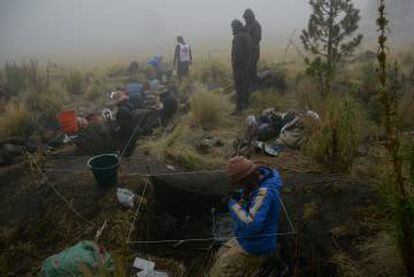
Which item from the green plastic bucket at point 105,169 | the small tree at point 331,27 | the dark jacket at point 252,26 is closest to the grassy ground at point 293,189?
the green plastic bucket at point 105,169

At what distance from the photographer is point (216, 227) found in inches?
210

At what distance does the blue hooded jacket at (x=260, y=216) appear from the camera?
3637 millimetres

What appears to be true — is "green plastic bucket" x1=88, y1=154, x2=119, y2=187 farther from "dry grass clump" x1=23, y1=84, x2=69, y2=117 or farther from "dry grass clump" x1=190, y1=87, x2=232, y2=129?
"dry grass clump" x1=23, y1=84, x2=69, y2=117

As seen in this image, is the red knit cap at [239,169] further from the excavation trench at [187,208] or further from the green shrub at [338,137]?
the green shrub at [338,137]

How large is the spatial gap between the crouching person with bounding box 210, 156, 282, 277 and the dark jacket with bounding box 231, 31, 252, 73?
6.09 metres

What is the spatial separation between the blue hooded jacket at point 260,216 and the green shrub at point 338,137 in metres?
1.99

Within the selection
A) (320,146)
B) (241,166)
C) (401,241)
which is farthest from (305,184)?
(401,241)

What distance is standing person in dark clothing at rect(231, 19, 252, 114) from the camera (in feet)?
31.5

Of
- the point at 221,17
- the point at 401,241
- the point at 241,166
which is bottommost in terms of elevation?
the point at 401,241

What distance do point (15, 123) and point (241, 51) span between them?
525cm

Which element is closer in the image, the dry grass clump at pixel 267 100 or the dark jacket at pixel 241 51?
the dry grass clump at pixel 267 100

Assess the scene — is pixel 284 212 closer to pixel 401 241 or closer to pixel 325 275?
pixel 325 275

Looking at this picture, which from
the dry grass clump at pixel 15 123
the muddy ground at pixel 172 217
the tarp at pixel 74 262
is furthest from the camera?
the dry grass clump at pixel 15 123

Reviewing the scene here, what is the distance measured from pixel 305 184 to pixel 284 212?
26.6 inches
